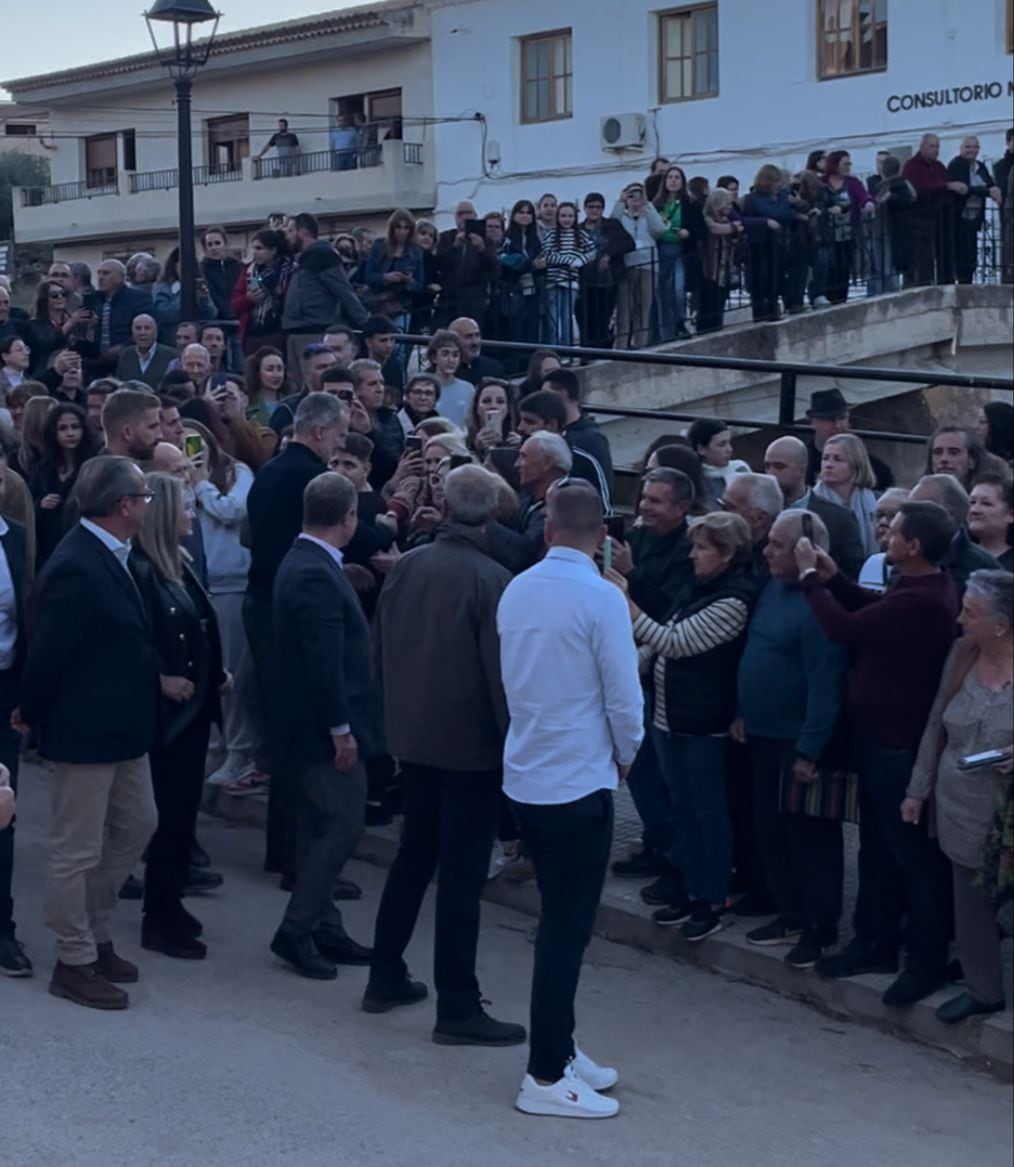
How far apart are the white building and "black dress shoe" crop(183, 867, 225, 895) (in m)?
18.7

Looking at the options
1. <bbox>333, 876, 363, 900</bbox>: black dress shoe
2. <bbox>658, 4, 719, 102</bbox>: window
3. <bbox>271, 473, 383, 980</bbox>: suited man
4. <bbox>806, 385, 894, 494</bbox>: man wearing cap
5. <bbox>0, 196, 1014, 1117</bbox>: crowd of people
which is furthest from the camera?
<bbox>658, 4, 719, 102</bbox>: window

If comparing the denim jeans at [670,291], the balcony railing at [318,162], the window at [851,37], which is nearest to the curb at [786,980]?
the denim jeans at [670,291]

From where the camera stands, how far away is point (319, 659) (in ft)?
21.1

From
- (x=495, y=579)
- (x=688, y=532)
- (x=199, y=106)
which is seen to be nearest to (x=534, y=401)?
(x=688, y=532)

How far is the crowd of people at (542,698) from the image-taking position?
553 cm

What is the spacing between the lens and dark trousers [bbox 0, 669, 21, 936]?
21.3 ft

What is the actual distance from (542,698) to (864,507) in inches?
107

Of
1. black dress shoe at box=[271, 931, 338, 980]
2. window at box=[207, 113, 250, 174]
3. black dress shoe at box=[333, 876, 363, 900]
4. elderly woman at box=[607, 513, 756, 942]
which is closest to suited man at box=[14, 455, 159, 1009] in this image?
black dress shoe at box=[271, 931, 338, 980]

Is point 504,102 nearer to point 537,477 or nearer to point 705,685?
point 537,477

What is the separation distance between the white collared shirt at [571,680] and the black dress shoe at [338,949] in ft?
4.99

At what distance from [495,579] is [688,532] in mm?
1185

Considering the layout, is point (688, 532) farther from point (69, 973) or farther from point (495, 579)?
point (69, 973)

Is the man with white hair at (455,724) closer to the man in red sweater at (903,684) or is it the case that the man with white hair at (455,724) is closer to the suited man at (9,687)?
the man in red sweater at (903,684)

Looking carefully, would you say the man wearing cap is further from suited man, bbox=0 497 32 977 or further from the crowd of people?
suited man, bbox=0 497 32 977
